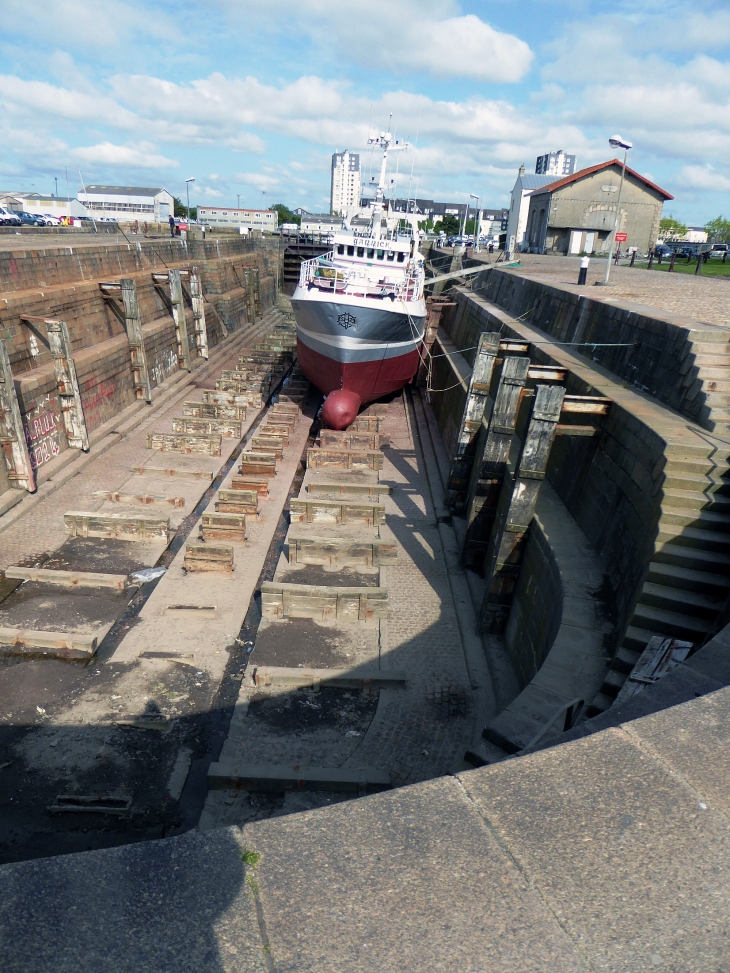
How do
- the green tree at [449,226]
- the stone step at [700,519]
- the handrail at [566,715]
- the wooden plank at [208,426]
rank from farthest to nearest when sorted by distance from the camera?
the green tree at [449,226]
the wooden plank at [208,426]
the stone step at [700,519]
the handrail at [566,715]

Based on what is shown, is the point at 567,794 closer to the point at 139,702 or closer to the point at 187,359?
the point at 139,702

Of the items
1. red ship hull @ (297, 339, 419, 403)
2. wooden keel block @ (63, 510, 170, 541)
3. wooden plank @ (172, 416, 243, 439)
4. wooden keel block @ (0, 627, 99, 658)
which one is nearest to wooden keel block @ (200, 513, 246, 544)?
wooden keel block @ (63, 510, 170, 541)

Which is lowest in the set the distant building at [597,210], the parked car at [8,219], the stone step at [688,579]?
the stone step at [688,579]

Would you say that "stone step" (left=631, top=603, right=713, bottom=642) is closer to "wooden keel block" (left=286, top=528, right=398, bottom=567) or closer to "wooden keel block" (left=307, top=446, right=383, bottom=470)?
"wooden keel block" (left=286, top=528, right=398, bottom=567)

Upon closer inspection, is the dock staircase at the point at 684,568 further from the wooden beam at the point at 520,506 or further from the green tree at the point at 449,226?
the green tree at the point at 449,226

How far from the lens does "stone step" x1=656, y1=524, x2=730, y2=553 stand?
7719 mm

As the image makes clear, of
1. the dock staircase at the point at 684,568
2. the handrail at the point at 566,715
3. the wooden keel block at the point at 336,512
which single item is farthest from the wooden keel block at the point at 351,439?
the handrail at the point at 566,715

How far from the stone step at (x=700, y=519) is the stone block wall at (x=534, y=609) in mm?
1858

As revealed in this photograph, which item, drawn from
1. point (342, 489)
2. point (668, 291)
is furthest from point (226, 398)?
point (668, 291)

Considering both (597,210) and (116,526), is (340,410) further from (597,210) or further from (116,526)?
(597,210)

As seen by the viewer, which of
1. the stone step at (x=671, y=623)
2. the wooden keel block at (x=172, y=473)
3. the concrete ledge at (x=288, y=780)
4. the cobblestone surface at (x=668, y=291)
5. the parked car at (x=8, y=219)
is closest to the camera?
the stone step at (x=671, y=623)

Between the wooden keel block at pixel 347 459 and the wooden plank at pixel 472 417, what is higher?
the wooden plank at pixel 472 417

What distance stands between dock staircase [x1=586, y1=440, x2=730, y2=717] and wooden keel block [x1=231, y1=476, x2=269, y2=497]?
10.8 metres

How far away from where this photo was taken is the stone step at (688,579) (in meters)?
7.41
